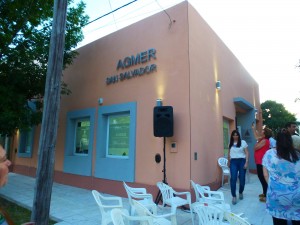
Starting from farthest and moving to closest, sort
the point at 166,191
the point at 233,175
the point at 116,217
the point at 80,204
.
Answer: the point at 80,204 < the point at 233,175 < the point at 166,191 < the point at 116,217

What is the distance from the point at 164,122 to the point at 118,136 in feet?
6.96

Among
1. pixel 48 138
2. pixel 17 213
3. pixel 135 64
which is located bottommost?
pixel 17 213

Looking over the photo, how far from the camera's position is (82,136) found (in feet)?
27.1

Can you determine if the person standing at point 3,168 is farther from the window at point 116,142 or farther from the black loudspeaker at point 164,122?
the window at point 116,142

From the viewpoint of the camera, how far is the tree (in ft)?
84.8

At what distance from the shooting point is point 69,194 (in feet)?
22.4

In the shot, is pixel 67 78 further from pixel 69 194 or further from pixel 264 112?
pixel 264 112

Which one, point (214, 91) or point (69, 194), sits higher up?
point (214, 91)

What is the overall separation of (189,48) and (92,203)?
4.40m

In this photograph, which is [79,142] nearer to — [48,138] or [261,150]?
[48,138]

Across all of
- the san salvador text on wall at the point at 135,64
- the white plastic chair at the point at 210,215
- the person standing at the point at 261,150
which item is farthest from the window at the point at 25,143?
the white plastic chair at the point at 210,215

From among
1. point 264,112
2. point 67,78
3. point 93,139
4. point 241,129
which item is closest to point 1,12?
point 67,78

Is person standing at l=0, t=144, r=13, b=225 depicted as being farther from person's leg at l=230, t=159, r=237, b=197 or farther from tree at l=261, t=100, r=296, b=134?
tree at l=261, t=100, r=296, b=134

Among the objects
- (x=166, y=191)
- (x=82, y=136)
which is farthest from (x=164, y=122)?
(x=82, y=136)
